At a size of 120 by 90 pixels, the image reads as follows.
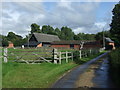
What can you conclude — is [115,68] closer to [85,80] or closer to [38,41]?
[85,80]

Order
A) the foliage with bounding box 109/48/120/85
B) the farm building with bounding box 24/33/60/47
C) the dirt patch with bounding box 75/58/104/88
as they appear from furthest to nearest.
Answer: the farm building with bounding box 24/33/60/47 → the foliage with bounding box 109/48/120/85 → the dirt patch with bounding box 75/58/104/88

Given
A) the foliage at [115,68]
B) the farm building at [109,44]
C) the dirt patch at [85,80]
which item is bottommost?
the dirt patch at [85,80]

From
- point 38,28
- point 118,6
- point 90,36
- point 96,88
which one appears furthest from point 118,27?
point 90,36

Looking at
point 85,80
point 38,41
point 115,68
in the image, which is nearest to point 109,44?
point 38,41

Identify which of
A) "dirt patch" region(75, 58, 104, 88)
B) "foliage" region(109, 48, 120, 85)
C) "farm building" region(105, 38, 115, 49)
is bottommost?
"dirt patch" region(75, 58, 104, 88)

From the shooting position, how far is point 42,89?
6.54 metres

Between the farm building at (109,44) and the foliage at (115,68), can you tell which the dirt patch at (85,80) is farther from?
the farm building at (109,44)

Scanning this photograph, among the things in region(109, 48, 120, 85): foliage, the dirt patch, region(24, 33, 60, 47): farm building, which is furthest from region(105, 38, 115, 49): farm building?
the dirt patch

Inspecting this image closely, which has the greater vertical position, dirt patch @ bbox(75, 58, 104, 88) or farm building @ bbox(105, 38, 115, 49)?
farm building @ bbox(105, 38, 115, 49)

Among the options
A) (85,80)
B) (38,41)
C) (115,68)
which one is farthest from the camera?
(38,41)

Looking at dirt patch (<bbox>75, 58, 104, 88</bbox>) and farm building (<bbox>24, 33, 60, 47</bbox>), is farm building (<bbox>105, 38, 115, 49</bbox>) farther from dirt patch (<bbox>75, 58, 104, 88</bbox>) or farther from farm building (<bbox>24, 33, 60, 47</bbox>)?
dirt patch (<bbox>75, 58, 104, 88</bbox>)

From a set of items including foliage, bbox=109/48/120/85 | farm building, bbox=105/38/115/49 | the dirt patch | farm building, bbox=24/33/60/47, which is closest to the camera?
the dirt patch

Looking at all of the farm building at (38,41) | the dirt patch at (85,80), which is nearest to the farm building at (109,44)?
the farm building at (38,41)

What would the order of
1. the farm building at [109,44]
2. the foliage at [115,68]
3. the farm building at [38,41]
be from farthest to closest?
the farm building at [38,41] < the farm building at [109,44] < the foliage at [115,68]
